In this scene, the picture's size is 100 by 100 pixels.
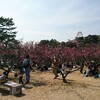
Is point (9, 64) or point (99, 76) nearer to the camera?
point (9, 64)

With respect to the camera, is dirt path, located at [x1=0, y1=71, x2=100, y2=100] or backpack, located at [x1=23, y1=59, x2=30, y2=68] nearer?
dirt path, located at [x1=0, y1=71, x2=100, y2=100]

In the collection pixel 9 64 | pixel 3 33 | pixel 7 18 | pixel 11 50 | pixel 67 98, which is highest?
pixel 7 18

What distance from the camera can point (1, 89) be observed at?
40.6ft

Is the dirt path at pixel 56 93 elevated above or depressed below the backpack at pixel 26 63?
below

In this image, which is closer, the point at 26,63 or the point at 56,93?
the point at 56,93

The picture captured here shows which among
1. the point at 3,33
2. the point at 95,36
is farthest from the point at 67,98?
the point at 95,36

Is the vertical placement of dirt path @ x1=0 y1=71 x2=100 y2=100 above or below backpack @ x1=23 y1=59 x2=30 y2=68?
below

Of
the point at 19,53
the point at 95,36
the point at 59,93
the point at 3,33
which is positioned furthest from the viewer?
the point at 95,36

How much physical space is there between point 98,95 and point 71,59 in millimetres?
6999

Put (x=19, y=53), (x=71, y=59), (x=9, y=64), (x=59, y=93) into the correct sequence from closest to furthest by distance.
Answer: (x=59, y=93) < (x=9, y=64) < (x=19, y=53) < (x=71, y=59)

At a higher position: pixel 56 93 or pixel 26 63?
pixel 26 63

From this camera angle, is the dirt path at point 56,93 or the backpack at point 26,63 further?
the backpack at point 26,63

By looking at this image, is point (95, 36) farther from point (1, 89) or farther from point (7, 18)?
point (1, 89)

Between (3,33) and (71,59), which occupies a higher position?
(3,33)
